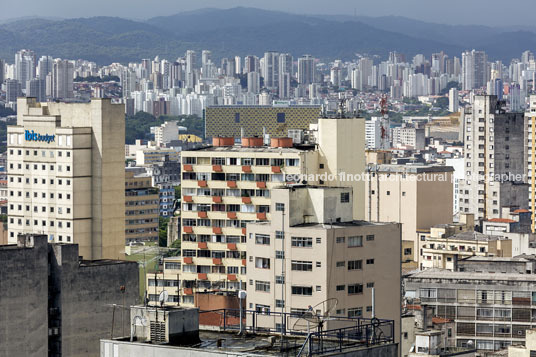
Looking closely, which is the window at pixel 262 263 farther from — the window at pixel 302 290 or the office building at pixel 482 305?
the office building at pixel 482 305

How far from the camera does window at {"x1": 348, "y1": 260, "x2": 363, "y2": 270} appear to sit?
32.8 meters

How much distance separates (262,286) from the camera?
3350cm

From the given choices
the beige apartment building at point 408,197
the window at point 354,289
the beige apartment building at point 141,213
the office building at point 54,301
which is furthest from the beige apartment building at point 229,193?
the beige apartment building at point 141,213

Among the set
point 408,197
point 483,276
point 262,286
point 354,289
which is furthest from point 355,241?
point 408,197

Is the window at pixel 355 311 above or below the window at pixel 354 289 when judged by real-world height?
below

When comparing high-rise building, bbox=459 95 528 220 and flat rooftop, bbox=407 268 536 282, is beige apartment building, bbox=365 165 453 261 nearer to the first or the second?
high-rise building, bbox=459 95 528 220

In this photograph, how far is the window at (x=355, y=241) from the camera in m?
32.9

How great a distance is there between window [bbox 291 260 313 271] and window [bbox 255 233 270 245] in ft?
3.08

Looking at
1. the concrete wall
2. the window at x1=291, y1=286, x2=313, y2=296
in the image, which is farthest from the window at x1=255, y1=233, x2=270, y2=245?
the concrete wall

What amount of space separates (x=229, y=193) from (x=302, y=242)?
39.3ft

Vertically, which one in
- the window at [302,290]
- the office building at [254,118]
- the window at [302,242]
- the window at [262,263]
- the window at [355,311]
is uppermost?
the office building at [254,118]

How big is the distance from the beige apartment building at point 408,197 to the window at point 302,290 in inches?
1573

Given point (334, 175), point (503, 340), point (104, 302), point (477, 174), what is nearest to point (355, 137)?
point (334, 175)

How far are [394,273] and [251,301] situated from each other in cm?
316
